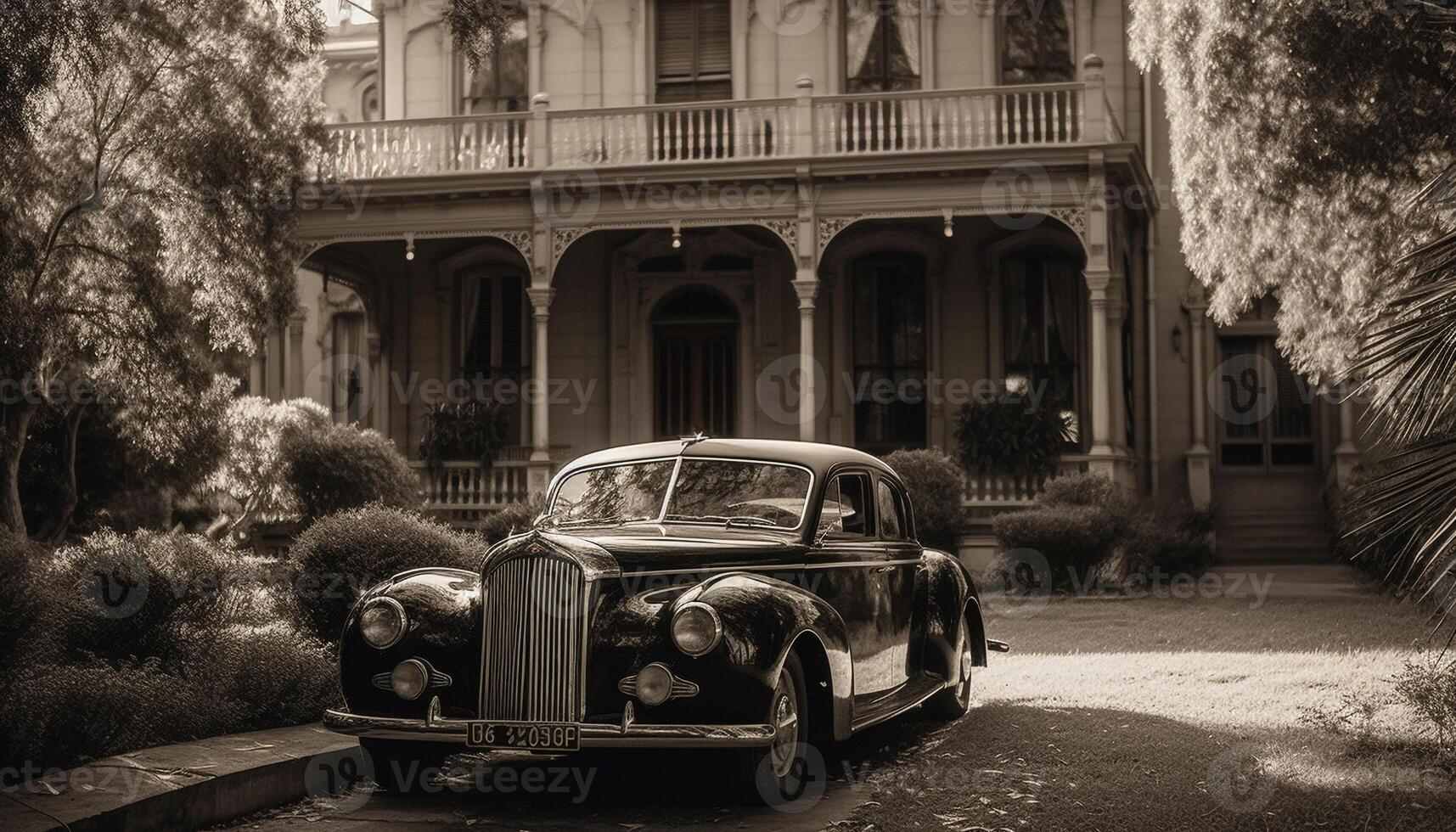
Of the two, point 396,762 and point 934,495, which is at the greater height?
point 934,495

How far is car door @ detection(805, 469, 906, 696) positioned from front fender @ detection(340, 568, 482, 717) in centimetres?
156

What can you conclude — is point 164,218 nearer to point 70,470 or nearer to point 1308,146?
point 70,470

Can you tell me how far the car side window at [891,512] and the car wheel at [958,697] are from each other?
849 millimetres

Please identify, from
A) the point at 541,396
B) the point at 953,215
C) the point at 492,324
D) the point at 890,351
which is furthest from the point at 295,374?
the point at 953,215

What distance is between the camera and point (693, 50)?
21031 mm

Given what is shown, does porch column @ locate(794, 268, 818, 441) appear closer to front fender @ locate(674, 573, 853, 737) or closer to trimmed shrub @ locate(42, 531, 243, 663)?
trimmed shrub @ locate(42, 531, 243, 663)

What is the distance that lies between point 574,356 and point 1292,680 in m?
13.4

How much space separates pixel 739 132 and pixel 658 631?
13.7 metres

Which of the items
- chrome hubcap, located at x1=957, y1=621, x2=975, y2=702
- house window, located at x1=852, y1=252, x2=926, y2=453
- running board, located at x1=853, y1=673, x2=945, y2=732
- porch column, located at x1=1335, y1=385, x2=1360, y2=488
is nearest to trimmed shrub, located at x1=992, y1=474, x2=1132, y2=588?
house window, located at x1=852, y1=252, x2=926, y2=453

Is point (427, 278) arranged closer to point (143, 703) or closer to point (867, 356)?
point (867, 356)

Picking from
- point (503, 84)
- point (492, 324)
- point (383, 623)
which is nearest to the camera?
point (383, 623)

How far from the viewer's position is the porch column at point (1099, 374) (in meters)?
17.2

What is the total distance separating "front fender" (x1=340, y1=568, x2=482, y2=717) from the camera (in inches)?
240

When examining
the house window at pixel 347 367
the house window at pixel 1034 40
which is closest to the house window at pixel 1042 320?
the house window at pixel 1034 40
